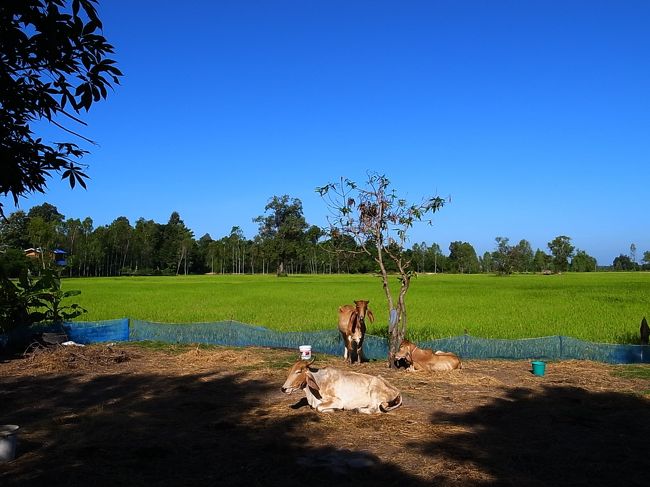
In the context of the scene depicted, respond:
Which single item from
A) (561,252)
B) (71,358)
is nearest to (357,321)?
(71,358)

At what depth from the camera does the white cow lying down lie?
798 cm

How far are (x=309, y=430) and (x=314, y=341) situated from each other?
7.06 meters

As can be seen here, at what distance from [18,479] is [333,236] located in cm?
918

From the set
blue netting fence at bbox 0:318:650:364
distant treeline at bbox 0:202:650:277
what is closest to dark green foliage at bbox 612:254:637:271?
distant treeline at bbox 0:202:650:277

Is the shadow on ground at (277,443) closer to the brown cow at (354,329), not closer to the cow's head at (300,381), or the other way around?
the cow's head at (300,381)

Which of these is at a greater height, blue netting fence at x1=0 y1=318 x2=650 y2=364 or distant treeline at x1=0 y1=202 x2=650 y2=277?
distant treeline at x1=0 y1=202 x2=650 y2=277

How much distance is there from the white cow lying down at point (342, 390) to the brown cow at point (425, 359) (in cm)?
307

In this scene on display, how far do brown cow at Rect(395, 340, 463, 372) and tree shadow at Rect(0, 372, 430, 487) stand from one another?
3.20 m

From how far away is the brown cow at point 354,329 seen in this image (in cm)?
1191

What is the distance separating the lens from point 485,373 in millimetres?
11156

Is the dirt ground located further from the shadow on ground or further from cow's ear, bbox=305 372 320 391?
cow's ear, bbox=305 372 320 391

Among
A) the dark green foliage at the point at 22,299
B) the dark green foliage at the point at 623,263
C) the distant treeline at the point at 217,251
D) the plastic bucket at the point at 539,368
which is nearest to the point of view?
the plastic bucket at the point at 539,368

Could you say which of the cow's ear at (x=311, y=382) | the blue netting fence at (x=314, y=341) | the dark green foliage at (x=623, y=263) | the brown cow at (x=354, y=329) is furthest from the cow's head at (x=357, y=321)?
the dark green foliage at (x=623, y=263)

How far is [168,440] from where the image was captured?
6.61 m
